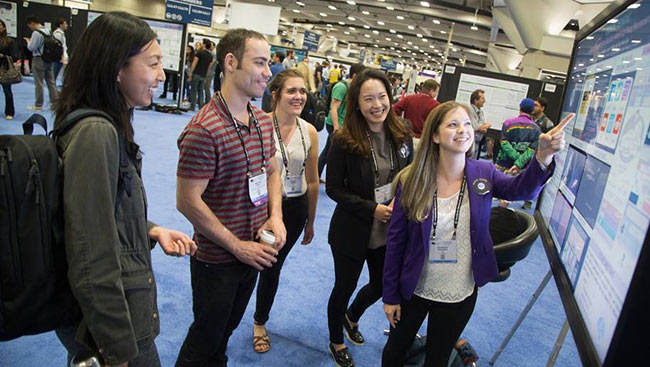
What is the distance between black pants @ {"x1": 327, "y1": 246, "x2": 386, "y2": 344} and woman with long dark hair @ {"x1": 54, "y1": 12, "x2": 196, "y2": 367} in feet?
3.60

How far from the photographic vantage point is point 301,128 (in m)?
2.30

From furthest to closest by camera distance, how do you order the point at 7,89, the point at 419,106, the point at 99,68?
the point at 7,89 → the point at 419,106 → the point at 99,68

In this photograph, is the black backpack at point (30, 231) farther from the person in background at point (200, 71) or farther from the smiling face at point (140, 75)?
the person in background at point (200, 71)

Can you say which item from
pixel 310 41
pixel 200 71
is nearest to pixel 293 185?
pixel 200 71

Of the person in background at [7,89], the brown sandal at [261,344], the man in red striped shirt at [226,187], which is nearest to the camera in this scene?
the man in red striped shirt at [226,187]

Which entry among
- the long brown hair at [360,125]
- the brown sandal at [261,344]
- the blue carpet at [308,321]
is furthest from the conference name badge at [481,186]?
the brown sandal at [261,344]

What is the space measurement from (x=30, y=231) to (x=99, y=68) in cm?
41

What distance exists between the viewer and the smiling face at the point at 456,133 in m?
1.66

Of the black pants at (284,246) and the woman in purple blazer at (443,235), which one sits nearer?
the woman in purple blazer at (443,235)

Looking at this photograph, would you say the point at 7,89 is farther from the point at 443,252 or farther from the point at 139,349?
the point at 443,252

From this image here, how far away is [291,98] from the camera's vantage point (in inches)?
88.0

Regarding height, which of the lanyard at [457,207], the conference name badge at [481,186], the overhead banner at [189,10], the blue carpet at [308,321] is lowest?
the blue carpet at [308,321]

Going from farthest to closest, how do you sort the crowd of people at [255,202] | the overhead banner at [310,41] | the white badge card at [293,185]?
the overhead banner at [310,41], the white badge card at [293,185], the crowd of people at [255,202]

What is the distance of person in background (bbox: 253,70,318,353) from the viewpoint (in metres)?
2.23
